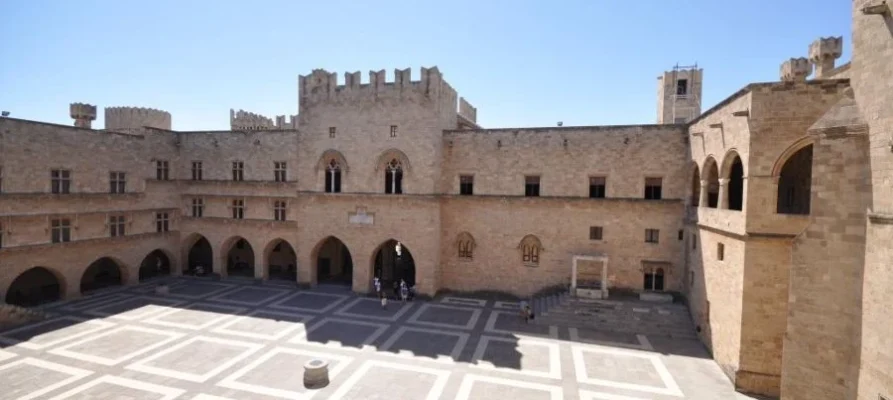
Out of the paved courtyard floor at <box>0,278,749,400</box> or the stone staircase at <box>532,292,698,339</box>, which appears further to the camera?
the stone staircase at <box>532,292,698,339</box>

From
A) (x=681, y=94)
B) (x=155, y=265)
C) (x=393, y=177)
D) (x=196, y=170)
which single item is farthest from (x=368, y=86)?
(x=681, y=94)

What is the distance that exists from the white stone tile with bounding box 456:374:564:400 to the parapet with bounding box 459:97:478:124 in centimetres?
1996

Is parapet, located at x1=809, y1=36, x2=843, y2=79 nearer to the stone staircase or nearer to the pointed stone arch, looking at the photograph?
the stone staircase

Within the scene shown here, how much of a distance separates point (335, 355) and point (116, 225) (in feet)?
64.2

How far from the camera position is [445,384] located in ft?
46.2

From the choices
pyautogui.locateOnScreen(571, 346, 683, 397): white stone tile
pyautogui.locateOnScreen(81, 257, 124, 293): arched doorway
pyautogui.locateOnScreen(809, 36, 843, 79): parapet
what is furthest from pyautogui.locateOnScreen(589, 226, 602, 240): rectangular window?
pyautogui.locateOnScreen(81, 257, 124, 293): arched doorway

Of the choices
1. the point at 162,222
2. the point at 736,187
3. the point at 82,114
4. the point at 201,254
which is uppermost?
the point at 82,114

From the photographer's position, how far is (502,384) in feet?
46.2

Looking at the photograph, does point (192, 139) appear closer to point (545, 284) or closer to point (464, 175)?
point (464, 175)

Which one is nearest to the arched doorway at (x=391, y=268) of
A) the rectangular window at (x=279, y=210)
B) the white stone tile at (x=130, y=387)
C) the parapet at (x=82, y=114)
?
the rectangular window at (x=279, y=210)

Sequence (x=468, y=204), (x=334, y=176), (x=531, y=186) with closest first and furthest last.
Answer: (x=531, y=186) < (x=468, y=204) < (x=334, y=176)

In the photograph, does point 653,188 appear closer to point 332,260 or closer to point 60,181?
point 332,260

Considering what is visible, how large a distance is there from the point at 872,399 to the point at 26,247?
3399 cm

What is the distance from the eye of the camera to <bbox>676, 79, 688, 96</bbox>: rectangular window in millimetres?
38597
